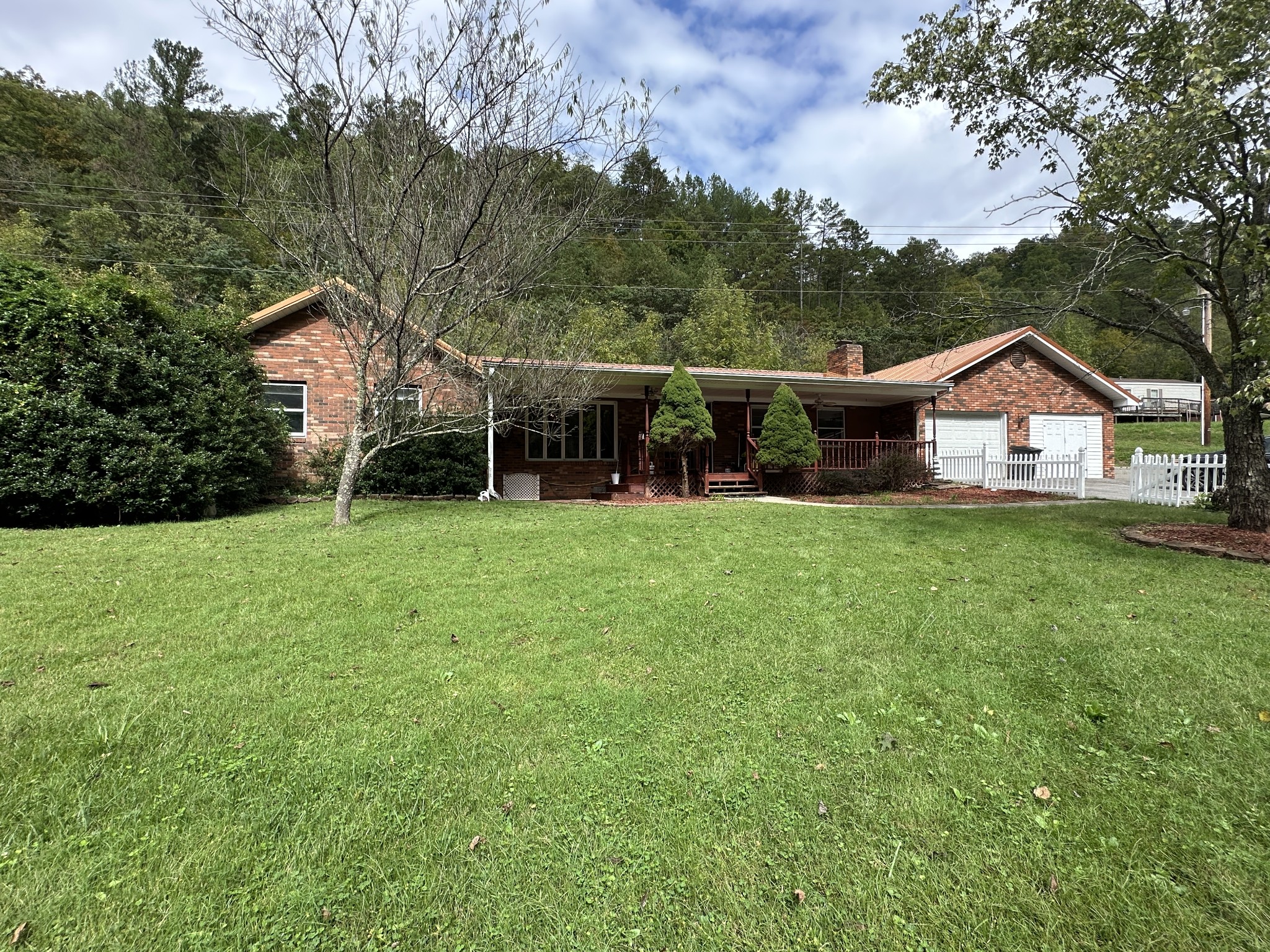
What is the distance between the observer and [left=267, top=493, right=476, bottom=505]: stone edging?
11031 mm

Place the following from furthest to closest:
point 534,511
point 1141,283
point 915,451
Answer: point 915,451
point 534,511
point 1141,283

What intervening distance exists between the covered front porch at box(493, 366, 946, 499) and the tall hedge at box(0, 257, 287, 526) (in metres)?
5.79

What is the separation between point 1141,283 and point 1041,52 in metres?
3.85

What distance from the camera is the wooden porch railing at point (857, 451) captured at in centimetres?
1389

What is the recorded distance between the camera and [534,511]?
9711 millimetres

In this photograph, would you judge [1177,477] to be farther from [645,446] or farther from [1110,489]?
[645,446]

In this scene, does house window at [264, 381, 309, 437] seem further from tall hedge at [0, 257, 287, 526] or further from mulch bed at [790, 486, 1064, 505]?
mulch bed at [790, 486, 1064, 505]

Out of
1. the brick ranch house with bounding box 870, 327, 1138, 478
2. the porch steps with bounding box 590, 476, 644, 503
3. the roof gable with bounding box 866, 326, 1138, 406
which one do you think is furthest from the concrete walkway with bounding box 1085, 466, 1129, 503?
the porch steps with bounding box 590, 476, 644, 503

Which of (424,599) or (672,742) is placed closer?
(672,742)

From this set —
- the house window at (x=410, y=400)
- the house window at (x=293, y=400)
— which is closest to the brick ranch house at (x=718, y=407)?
the house window at (x=293, y=400)

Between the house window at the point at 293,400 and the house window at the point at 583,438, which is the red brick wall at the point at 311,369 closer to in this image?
the house window at the point at 293,400

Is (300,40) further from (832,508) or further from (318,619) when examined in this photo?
(832,508)

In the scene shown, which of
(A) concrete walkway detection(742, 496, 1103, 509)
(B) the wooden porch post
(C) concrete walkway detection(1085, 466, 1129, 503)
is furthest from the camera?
(B) the wooden porch post

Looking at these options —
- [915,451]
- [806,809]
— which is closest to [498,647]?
[806,809]
